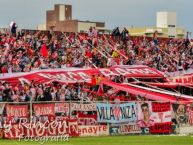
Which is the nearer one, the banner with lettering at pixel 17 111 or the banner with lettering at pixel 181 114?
the banner with lettering at pixel 17 111

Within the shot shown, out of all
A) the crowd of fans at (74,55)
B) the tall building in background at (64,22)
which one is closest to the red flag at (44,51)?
the crowd of fans at (74,55)

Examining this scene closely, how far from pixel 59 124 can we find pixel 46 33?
60.8 ft

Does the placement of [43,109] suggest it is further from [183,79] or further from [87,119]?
[183,79]

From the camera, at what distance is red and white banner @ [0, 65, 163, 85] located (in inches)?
1677

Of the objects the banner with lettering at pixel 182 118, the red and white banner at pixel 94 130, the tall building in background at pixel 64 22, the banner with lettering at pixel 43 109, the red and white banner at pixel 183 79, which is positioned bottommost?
the red and white banner at pixel 94 130

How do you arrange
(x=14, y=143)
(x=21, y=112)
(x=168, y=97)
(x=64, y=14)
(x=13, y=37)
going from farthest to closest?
(x=64, y=14) < (x=13, y=37) < (x=168, y=97) < (x=21, y=112) < (x=14, y=143)

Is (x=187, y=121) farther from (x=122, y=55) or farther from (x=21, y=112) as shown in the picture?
(x=122, y=55)

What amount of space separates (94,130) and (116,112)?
178cm

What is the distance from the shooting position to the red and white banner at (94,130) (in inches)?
1444

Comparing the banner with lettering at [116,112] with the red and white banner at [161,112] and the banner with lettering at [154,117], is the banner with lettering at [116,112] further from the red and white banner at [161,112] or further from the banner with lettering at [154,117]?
the red and white banner at [161,112]

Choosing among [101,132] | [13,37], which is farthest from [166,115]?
[13,37]

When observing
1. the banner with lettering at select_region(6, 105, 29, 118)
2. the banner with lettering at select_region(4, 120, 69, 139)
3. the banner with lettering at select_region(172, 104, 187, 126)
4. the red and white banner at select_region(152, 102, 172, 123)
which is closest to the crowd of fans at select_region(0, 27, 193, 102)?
the banner with lettering at select_region(6, 105, 29, 118)

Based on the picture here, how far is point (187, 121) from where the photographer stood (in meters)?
40.0

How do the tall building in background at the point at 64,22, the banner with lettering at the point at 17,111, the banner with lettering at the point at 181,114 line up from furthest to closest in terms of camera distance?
1. the tall building in background at the point at 64,22
2. the banner with lettering at the point at 181,114
3. the banner with lettering at the point at 17,111
